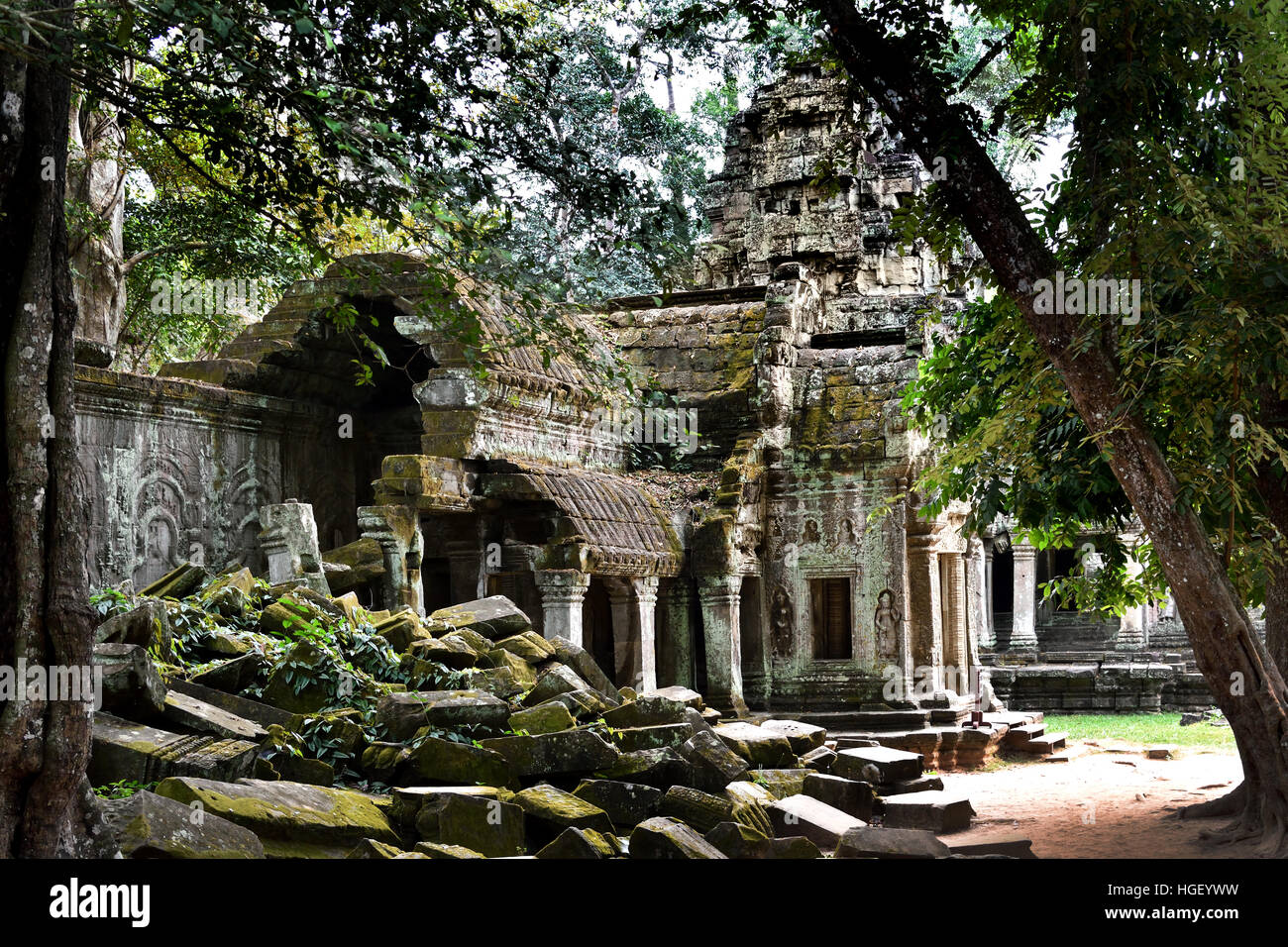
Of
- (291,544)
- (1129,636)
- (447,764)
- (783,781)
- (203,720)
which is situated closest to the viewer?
(203,720)

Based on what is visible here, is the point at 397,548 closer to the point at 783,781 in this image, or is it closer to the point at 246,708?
the point at 246,708

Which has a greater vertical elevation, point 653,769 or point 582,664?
point 582,664

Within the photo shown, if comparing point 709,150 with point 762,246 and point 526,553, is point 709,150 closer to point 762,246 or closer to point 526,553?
point 762,246

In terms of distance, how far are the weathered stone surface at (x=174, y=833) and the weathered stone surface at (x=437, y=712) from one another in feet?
7.09

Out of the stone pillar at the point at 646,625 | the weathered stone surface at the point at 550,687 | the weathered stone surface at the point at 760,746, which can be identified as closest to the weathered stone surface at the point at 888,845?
the weathered stone surface at the point at 550,687

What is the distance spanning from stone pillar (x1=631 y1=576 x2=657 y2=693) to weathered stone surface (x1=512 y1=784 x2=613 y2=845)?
5.44m

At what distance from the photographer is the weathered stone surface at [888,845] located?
23.6 ft

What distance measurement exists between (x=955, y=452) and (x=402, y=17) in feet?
15.8

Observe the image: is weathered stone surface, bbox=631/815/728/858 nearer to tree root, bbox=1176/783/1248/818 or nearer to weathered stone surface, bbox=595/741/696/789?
weathered stone surface, bbox=595/741/696/789

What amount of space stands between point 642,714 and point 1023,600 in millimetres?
18034

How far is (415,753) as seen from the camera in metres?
7.50

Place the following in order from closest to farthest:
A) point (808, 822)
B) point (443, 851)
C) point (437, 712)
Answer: point (443, 851), point (437, 712), point (808, 822)

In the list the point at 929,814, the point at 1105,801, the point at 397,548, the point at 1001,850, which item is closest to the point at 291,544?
the point at 397,548
